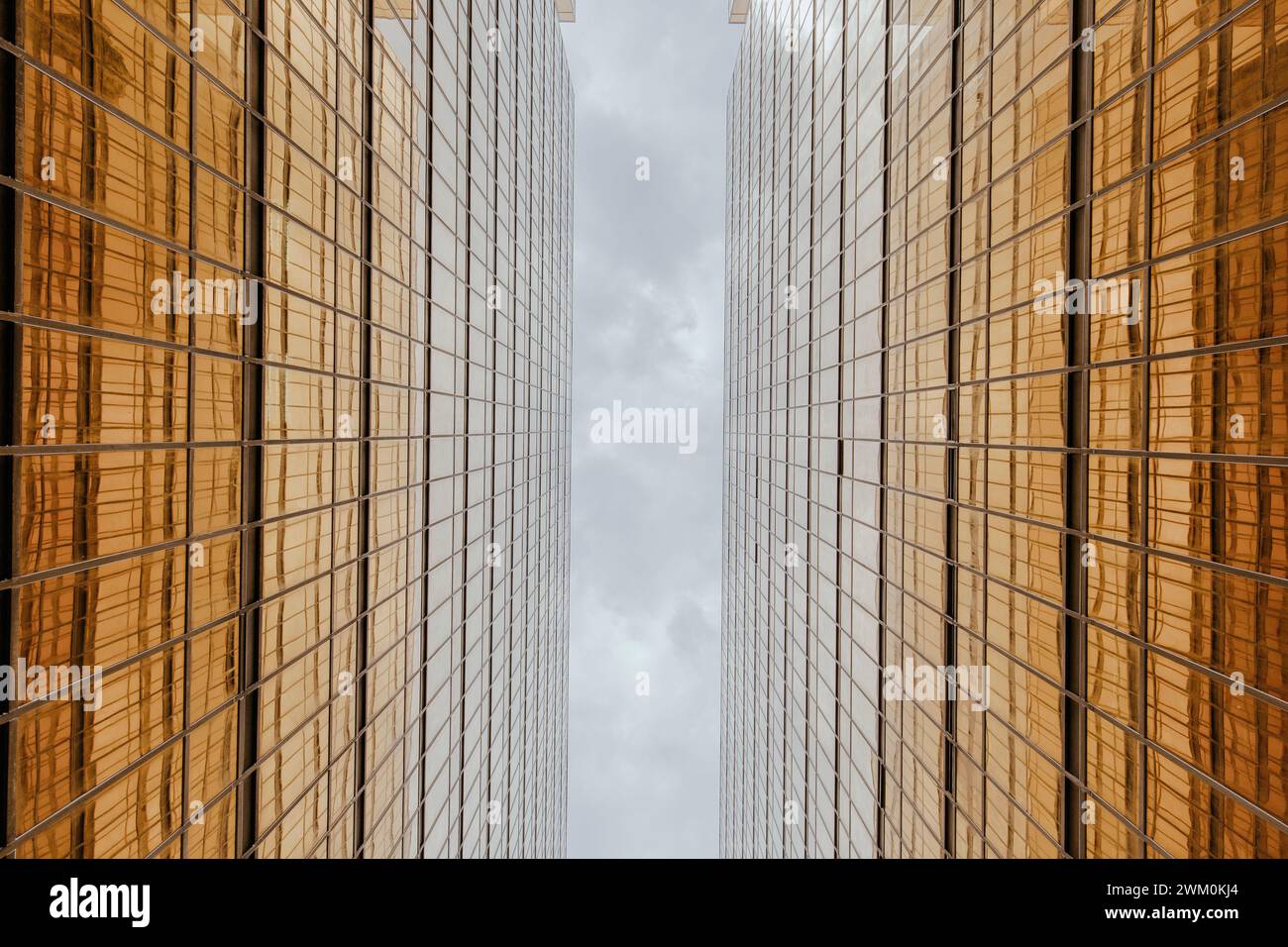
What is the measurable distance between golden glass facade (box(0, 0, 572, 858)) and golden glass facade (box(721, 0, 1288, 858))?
50.6ft

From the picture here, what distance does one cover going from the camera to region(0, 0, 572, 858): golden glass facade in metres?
8.09

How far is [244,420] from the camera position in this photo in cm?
1190

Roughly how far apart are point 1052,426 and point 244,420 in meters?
16.7

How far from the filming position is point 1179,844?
33.4 ft

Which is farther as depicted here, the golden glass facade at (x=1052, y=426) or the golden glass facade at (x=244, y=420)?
the golden glass facade at (x=1052, y=426)

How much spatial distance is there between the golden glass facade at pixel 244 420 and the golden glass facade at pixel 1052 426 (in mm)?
15429

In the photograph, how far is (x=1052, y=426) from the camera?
41.5 feet

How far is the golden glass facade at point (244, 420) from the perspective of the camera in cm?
809

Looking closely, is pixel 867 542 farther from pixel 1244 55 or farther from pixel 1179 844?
pixel 1244 55

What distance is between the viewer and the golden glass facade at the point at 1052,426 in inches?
352

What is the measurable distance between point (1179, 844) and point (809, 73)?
30695mm

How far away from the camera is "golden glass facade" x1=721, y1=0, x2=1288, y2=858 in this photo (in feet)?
29.3

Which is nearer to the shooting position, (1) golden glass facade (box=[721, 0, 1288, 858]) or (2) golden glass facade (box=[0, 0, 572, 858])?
(2) golden glass facade (box=[0, 0, 572, 858])

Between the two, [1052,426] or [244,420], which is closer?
[244,420]
